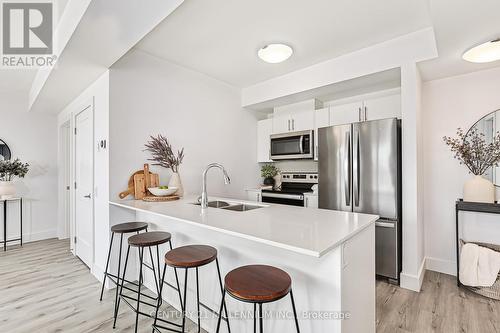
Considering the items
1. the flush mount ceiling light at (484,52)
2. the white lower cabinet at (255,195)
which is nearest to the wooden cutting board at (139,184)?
the white lower cabinet at (255,195)

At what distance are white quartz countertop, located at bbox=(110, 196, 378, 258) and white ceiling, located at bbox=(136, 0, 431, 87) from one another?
1.66 metres

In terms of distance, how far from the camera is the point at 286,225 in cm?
145

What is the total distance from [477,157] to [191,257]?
311 centimetres

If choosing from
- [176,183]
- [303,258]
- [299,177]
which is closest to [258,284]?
[303,258]

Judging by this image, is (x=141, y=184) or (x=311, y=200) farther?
(x=311, y=200)

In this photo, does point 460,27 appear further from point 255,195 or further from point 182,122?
point 255,195

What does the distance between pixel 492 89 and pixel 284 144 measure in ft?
8.04

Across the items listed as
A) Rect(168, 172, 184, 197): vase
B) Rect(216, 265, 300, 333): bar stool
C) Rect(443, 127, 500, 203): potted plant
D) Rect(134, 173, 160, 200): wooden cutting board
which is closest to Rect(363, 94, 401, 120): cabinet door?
Rect(443, 127, 500, 203): potted plant

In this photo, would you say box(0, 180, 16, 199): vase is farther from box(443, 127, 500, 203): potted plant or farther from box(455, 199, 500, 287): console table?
box(443, 127, 500, 203): potted plant

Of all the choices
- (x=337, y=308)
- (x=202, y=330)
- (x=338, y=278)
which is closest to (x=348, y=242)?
(x=338, y=278)

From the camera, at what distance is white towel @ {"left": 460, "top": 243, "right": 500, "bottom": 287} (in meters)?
2.30

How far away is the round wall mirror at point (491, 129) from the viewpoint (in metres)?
2.64

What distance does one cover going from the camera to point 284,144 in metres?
3.90

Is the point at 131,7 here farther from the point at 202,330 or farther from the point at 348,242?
the point at 202,330
